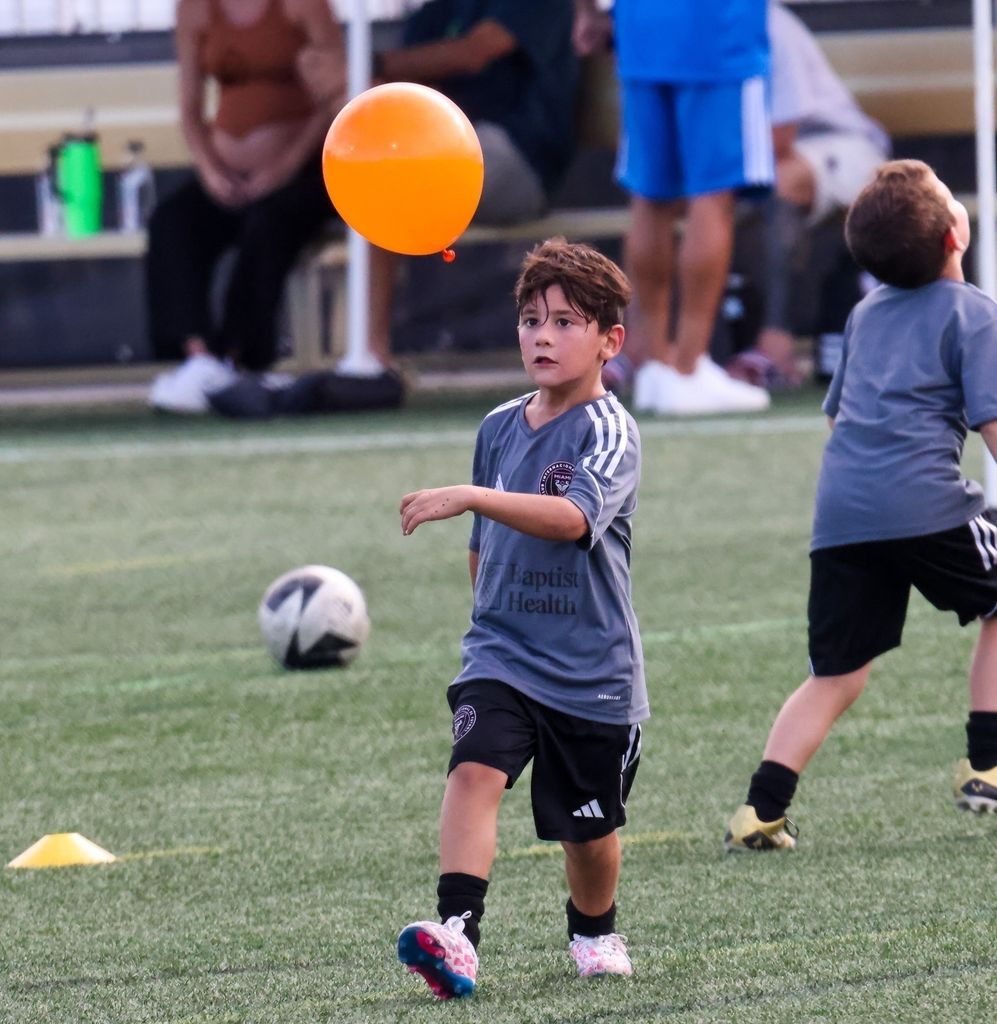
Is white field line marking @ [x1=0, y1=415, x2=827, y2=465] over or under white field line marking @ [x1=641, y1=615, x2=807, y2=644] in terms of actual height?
over

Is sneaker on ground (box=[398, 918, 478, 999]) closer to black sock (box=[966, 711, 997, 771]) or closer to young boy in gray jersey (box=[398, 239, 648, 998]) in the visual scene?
young boy in gray jersey (box=[398, 239, 648, 998])

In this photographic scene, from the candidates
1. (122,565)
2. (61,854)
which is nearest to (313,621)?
(61,854)

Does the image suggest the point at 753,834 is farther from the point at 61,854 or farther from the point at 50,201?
the point at 50,201

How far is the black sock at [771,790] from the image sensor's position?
13.6 ft

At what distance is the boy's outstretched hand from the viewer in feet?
10.0

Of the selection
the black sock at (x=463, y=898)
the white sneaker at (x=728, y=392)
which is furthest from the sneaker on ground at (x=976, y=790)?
the white sneaker at (x=728, y=392)

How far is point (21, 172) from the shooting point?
1370 centimetres

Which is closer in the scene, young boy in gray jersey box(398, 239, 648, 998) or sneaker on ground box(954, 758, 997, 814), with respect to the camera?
young boy in gray jersey box(398, 239, 648, 998)

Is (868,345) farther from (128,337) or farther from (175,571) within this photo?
(128,337)

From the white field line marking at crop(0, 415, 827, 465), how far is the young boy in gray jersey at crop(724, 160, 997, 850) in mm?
5568

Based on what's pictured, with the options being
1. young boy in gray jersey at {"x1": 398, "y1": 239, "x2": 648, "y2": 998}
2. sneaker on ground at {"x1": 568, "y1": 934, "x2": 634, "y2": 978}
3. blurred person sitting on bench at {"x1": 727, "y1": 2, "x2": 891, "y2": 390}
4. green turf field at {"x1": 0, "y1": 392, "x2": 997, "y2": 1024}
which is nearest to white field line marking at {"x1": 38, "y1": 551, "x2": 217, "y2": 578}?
green turf field at {"x1": 0, "y1": 392, "x2": 997, "y2": 1024}

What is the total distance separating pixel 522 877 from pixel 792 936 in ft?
2.22

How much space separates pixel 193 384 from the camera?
11.6 meters

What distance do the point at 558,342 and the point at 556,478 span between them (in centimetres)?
21
